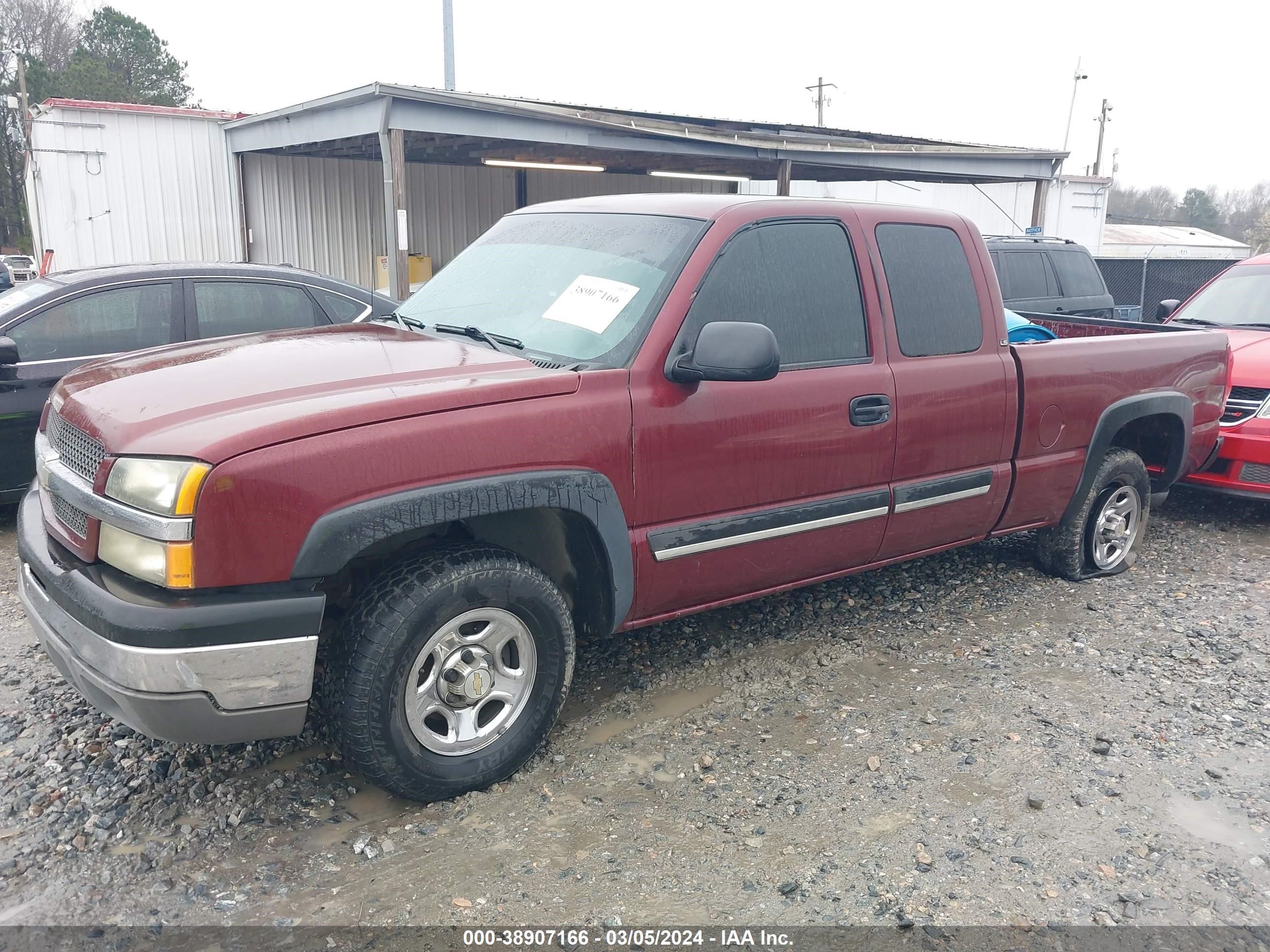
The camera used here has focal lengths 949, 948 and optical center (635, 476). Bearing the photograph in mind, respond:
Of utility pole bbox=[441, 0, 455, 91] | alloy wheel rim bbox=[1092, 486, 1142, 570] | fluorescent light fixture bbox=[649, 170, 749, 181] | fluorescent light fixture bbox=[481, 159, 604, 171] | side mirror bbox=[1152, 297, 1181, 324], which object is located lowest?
alloy wheel rim bbox=[1092, 486, 1142, 570]

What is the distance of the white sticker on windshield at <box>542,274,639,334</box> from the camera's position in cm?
334

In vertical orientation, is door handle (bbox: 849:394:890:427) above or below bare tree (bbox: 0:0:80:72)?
below

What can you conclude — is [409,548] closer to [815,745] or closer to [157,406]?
[157,406]

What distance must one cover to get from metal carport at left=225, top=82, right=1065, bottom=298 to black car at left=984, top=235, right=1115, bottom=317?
170 inches

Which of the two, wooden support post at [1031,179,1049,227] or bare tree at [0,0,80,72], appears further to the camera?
bare tree at [0,0,80,72]

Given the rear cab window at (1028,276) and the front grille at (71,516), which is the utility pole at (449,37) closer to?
the rear cab window at (1028,276)

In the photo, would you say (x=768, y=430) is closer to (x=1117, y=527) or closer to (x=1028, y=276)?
(x=1117, y=527)

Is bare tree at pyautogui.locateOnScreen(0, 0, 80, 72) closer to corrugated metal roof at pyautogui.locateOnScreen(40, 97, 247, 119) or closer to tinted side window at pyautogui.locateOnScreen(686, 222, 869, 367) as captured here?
corrugated metal roof at pyautogui.locateOnScreen(40, 97, 247, 119)

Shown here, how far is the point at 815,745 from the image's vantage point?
344 cm

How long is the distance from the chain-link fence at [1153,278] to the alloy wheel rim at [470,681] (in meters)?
15.2

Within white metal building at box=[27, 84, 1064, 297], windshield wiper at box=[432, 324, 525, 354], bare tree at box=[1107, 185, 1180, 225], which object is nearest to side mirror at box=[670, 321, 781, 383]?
windshield wiper at box=[432, 324, 525, 354]

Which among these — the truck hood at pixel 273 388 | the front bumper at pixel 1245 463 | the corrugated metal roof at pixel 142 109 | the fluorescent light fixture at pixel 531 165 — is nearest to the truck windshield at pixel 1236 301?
the front bumper at pixel 1245 463

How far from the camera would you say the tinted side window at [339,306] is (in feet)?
19.9

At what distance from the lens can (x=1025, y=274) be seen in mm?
10492
